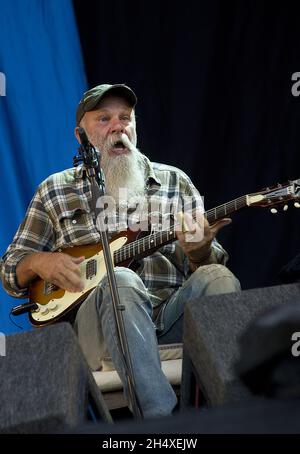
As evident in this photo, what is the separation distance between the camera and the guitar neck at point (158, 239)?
7.19ft

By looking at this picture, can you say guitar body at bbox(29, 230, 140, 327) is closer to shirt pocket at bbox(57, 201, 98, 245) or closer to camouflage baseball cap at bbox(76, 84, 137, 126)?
shirt pocket at bbox(57, 201, 98, 245)

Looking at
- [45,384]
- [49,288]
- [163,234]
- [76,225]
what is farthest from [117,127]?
[45,384]

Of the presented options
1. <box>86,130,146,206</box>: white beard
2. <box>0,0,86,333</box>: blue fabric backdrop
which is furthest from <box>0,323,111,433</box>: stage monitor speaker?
<box>0,0,86,333</box>: blue fabric backdrop

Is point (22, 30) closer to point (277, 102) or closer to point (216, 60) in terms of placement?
point (216, 60)

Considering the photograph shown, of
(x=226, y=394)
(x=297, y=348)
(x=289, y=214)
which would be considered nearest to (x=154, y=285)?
(x=289, y=214)

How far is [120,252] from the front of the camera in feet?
7.29

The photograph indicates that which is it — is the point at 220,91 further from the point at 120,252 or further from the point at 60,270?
the point at 60,270

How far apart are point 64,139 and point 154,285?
0.88 metres

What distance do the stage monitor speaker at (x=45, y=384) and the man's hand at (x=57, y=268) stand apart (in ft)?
2.79

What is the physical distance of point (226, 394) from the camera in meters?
1.11

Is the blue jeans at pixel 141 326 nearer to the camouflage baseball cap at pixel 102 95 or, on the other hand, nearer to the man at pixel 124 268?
the man at pixel 124 268

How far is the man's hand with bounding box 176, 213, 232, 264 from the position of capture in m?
2.12

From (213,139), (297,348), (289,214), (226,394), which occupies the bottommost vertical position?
(289,214)

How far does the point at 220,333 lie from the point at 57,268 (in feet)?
3.41
